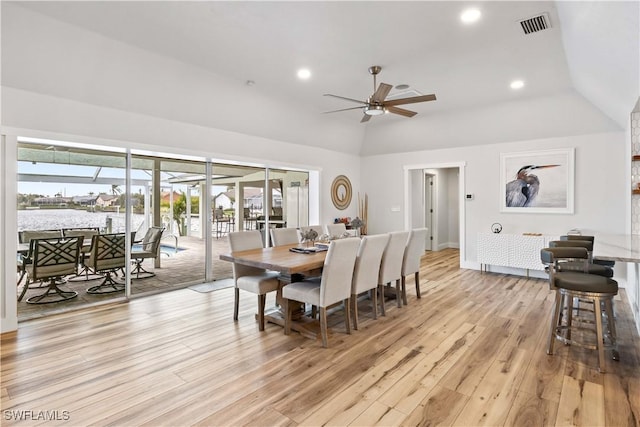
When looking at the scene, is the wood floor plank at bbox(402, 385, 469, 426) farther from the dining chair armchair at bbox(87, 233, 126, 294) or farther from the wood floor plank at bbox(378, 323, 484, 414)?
the dining chair armchair at bbox(87, 233, 126, 294)

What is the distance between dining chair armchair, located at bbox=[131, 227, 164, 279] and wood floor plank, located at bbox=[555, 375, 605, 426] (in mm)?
5117

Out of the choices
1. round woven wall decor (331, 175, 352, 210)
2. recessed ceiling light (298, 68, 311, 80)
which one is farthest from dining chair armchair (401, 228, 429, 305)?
round woven wall decor (331, 175, 352, 210)

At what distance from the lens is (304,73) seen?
4.41m

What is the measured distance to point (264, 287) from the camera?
3475 millimetres

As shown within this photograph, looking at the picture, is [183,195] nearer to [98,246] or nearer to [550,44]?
[98,246]

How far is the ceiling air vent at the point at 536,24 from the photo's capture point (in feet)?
9.96

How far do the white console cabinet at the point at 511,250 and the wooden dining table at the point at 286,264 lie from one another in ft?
12.6

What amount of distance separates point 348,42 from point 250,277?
2764mm

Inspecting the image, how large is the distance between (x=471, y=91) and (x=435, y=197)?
4193mm

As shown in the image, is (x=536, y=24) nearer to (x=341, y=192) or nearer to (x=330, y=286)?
(x=330, y=286)

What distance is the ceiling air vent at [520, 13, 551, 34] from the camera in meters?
3.04

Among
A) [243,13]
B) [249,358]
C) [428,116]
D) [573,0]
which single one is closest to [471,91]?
[428,116]

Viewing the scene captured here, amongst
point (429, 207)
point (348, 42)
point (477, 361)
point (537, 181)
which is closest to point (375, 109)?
point (348, 42)

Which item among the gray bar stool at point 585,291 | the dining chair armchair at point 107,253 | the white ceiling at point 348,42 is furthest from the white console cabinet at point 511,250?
the dining chair armchair at point 107,253
